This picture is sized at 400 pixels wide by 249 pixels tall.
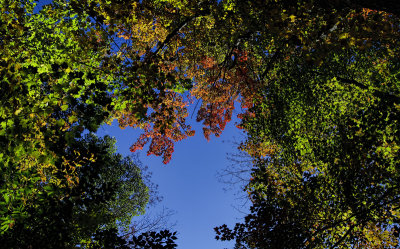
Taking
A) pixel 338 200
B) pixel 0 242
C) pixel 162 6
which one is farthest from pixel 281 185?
pixel 162 6

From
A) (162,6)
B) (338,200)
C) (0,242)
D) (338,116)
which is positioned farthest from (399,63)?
(0,242)

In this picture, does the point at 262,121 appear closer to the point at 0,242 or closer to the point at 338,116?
the point at 338,116

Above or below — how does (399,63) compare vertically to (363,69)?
below

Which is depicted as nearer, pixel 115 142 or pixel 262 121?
pixel 262 121

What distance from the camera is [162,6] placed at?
11.2 meters

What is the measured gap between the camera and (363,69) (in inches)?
461

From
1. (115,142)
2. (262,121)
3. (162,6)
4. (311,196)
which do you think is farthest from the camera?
(115,142)

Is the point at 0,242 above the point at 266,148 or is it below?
below

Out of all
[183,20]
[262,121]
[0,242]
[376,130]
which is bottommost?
[0,242]

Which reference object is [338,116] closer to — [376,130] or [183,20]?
[376,130]

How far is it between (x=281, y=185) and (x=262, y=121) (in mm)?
3645

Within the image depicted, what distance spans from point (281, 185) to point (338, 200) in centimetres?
243

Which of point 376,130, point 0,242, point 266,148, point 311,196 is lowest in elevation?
point 0,242

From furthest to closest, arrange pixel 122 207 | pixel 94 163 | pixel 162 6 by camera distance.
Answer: pixel 122 207
pixel 162 6
pixel 94 163
